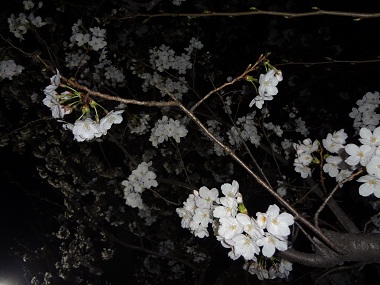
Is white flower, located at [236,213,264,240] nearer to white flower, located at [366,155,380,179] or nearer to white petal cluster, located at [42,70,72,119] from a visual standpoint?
white flower, located at [366,155,380,179]

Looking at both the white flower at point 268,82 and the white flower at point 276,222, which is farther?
the white flower at point 268,82

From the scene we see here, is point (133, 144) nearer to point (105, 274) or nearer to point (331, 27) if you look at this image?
point (105, 274)

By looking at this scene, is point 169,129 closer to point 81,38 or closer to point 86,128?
point 81,38

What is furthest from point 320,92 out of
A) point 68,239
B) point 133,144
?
point 68,239

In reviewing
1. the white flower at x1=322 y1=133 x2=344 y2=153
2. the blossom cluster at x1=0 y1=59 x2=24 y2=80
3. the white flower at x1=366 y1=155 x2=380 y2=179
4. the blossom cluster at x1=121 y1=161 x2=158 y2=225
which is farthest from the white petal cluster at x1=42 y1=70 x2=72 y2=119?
the blossom cluster at x1=0 y1=59 x2=24 y2=80

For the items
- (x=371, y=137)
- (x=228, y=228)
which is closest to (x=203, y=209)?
(x=228, y=228)

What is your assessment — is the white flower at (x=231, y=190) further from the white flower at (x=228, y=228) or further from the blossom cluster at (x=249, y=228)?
the white flower at (x=228, y=228)

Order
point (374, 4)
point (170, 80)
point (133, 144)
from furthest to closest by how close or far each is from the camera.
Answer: point (133, 144), point (170, 80), point (374, 4)

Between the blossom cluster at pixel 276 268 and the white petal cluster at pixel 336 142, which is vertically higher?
the white petal cluster at pixel 336 142

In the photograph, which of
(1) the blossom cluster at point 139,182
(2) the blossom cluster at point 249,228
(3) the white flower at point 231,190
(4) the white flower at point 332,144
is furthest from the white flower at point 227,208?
(1) the blossom cluster at point 139,182
